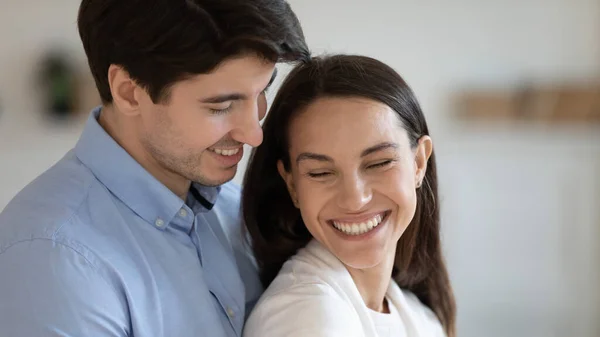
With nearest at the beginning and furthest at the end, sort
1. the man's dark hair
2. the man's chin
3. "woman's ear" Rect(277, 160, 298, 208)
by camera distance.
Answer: the man's dark hair
the man's chin
"woman's ear" Rect(277, 160, 298, 208)

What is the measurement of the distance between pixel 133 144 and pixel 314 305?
449mm

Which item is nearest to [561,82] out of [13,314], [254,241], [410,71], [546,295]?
[410,71]

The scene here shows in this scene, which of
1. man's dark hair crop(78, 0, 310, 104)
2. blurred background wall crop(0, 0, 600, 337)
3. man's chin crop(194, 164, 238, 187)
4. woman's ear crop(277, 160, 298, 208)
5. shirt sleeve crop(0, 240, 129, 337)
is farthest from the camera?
blurred background wall crop(0, 0, 600, 337)

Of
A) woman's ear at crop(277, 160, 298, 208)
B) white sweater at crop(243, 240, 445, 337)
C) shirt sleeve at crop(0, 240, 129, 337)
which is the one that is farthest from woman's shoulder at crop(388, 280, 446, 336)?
shirt sleeve at crop(0, 240, 129, 337)

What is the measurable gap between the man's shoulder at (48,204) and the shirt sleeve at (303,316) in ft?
1.26

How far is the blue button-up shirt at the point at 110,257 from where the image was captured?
46.3 inches

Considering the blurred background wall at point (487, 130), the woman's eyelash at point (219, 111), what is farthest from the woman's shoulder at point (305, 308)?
the blurred background wall at point (487, 130)

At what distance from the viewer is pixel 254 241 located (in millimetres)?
1651

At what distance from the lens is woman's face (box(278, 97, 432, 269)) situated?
1.40m

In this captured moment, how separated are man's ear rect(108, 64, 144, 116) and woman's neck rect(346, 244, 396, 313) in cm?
53

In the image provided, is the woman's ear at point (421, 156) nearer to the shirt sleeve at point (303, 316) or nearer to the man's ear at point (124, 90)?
the shirt sleeve at point (303, 316)

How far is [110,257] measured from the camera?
126 cm

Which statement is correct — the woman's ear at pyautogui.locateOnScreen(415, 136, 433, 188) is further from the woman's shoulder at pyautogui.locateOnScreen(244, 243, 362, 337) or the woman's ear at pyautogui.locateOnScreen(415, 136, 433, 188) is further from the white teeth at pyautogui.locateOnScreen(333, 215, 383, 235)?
the woman's shoulder at pyautogui.locateOnScreen(244, 243, 362, 337)

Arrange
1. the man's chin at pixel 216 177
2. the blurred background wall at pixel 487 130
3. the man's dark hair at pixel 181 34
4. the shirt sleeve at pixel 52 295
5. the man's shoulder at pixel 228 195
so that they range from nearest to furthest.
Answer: the shirt sleeve at pixel 52 295 → the man's dark hair at pixel 181 34 → the man's chin at pixel 216 177 → the man's shoulder at pixel 228 195 → the blurred background wall at pixel 487 130
